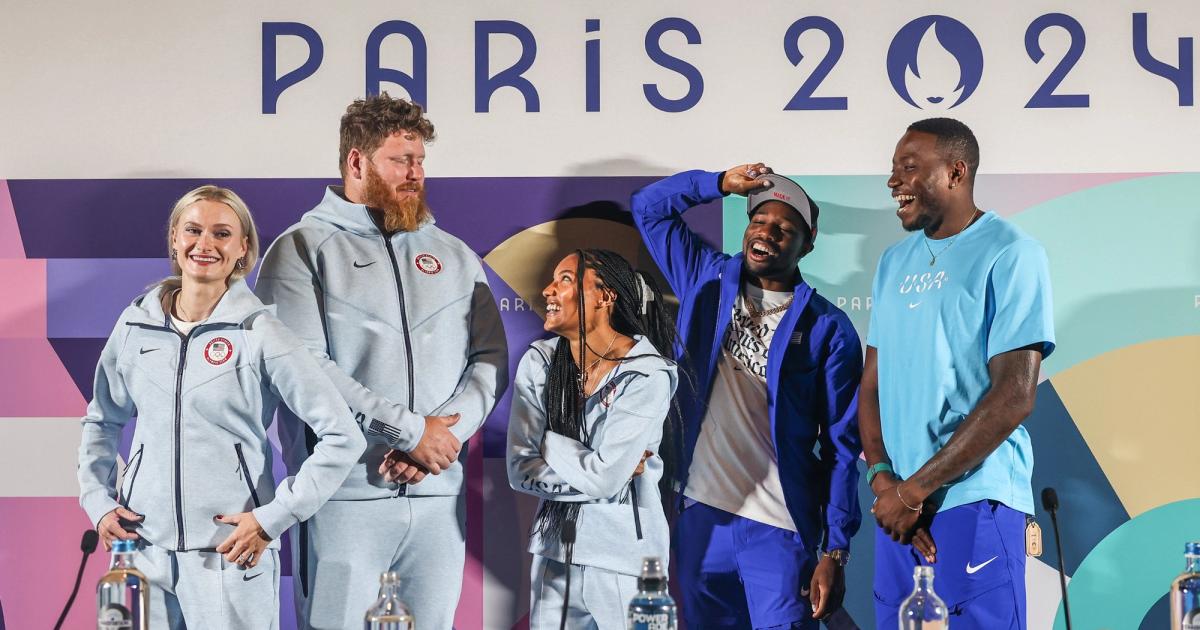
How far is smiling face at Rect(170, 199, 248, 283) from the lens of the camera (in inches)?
132

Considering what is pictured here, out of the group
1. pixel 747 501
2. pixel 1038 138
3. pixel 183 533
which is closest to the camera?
pixel 183 533

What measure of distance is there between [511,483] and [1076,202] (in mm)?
1923

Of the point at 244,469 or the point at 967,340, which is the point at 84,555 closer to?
the point at 244,469

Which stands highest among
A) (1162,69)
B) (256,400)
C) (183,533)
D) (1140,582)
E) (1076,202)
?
(1162,69)

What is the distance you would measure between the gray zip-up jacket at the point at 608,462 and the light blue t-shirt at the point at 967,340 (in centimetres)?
69

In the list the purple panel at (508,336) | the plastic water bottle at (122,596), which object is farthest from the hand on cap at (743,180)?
the plastic water bottle at (122,596)

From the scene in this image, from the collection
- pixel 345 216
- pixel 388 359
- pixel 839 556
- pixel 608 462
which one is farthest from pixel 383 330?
pixel 839 556

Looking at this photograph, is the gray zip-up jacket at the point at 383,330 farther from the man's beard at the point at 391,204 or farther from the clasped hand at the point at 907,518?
Result: the clasped hand at the point at 907,518

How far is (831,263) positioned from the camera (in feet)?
12.1

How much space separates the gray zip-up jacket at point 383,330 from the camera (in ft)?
11.3

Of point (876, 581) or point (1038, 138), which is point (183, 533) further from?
point (1038, 138)

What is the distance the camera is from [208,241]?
3375mm

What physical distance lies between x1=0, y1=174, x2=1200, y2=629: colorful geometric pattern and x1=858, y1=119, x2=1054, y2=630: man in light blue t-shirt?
0.87 ft

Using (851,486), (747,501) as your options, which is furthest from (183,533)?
(851,486)
